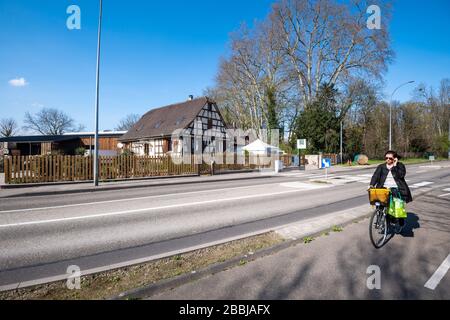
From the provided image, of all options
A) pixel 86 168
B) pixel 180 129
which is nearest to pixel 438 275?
pixel 86 168

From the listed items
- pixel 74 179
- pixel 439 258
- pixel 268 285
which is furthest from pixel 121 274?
pixel 74 179

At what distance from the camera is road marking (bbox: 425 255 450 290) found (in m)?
3.13

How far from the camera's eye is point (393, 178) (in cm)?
498

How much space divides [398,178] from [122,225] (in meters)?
6.35

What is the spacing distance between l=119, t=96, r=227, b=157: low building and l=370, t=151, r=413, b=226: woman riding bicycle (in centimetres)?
2360

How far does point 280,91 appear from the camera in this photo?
116 feet

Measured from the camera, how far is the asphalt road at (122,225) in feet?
13.3

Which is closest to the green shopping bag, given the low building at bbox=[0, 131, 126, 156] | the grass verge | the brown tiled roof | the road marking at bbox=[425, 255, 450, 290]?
the road marking at bbox=[425, 255, 450, 290]

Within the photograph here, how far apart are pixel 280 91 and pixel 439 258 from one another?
34058mm

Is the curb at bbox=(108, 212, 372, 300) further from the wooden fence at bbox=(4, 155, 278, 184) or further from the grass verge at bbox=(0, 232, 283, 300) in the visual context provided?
the wooden fence at bbox=(4, 155, 278, 184)

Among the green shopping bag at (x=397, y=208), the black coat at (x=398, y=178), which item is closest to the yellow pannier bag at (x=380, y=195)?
the green shopping bag at (x=397, y=208)

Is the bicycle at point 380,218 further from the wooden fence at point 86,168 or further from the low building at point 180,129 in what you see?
the low building at point 180,129

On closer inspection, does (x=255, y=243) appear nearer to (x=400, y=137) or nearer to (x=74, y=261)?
(x=74, y=261)

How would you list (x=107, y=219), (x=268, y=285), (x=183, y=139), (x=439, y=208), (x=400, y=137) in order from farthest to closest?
(x=400, y=137), (x=183, y=139), (x=439, y=208), (x=107, y=219), (x=268, y=285)
